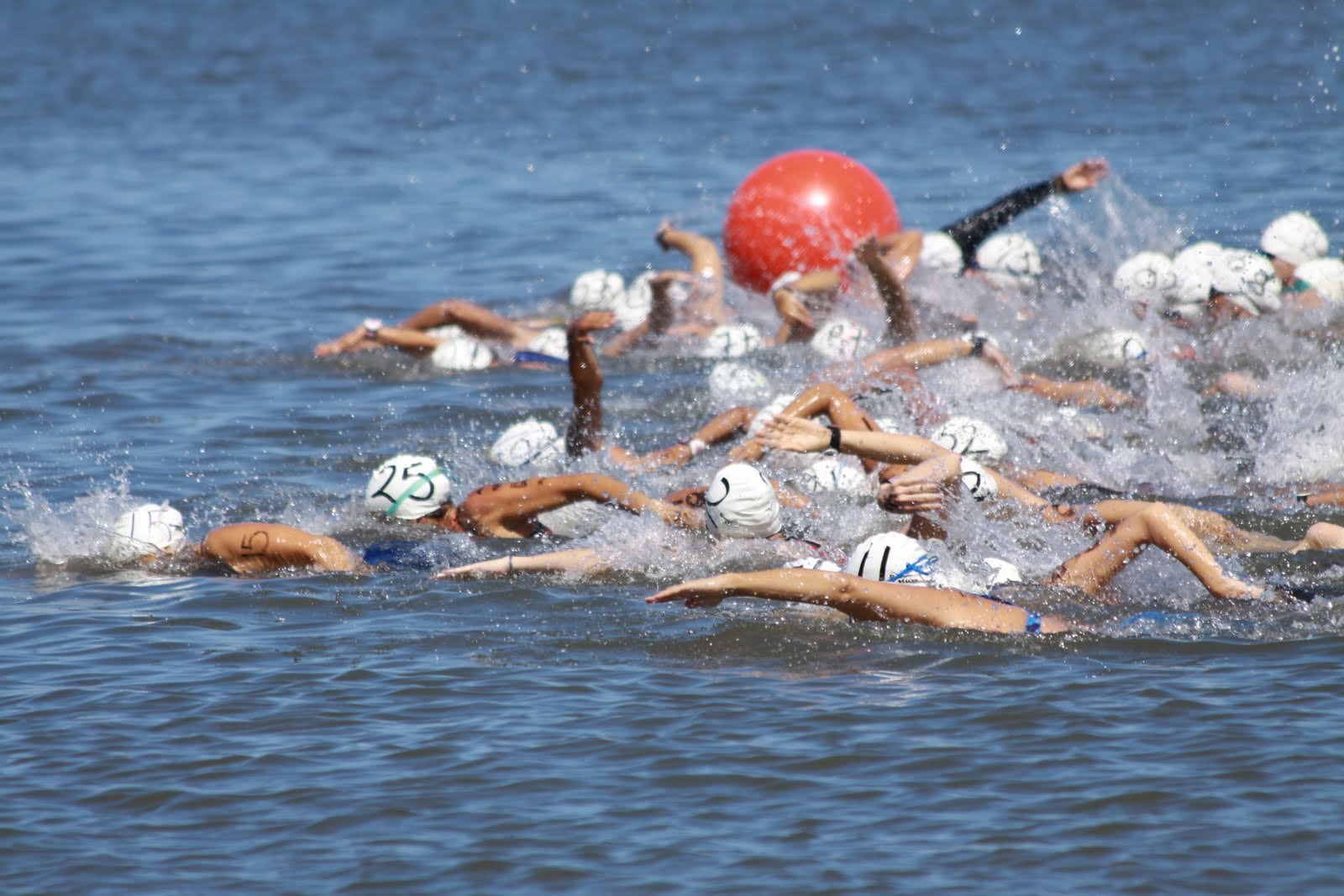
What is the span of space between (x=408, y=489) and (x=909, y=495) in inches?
168

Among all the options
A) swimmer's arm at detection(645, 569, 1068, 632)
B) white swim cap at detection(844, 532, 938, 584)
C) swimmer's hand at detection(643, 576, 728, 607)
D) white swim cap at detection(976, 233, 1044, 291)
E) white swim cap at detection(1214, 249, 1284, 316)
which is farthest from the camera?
white swim cap at detection(976, 233, 1044, 291)

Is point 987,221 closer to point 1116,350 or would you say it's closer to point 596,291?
point 1116,350

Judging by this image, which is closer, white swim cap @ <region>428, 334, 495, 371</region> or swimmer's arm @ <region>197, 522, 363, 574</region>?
swimmer's arm @ <region>197, 522, 363, 574</region>

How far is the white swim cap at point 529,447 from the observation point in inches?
521

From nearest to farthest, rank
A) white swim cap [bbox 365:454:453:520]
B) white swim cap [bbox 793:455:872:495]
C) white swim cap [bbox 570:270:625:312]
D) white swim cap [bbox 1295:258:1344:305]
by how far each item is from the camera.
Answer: white swim cap [bbox 365:454:453:520] < white swim cap [bbox 793:455:872:495] < white swim cap [bbox 1295:258:1344:305] < white swim cap [bbox 570:270:625:312]

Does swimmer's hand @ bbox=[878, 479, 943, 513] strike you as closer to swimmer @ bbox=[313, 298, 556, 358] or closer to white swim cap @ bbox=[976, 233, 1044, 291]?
swimmer @ bbox=[313, 298, 556, 358]

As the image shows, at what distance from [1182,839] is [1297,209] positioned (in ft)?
62.7

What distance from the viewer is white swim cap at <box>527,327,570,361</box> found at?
691 inches

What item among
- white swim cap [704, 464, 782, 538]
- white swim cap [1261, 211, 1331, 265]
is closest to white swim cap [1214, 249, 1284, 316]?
white swim cap [1261, 211, 1331, 265]

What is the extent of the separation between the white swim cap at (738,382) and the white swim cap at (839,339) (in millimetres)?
727

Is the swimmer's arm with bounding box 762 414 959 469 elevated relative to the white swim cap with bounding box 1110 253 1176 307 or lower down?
lower down

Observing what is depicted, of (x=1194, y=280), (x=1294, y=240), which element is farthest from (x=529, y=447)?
(x=1294, y=240)

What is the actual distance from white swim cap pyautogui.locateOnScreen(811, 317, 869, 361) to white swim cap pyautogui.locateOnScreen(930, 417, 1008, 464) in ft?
10.6

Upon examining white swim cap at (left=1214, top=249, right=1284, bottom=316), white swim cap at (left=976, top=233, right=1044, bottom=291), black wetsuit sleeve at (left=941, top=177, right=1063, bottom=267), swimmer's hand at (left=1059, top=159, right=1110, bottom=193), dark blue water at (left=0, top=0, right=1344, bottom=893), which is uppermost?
swimmer's hand at (left=1059, top=159, right=1110, bottom=193)
